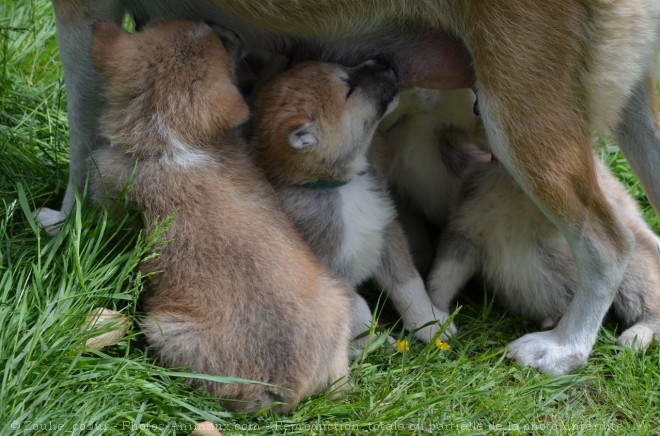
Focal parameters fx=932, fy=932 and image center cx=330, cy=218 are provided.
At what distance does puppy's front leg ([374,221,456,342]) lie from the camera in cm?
436

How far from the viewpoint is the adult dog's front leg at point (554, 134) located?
152 inches

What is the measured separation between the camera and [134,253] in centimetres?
376

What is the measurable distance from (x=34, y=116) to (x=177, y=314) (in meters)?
2.18

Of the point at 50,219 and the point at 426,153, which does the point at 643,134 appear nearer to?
the point at 426,153

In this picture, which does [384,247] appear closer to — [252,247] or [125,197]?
[252,247]

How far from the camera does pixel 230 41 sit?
4176 mm

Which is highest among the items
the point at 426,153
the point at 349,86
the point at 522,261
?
the point at 349,86

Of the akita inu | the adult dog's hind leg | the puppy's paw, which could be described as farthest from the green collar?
the adult dog's hind leg

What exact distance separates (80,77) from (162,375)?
145cm

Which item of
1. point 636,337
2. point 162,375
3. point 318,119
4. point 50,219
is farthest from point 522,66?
point 50,219

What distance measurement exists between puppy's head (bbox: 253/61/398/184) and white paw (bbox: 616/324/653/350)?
59.8 inches

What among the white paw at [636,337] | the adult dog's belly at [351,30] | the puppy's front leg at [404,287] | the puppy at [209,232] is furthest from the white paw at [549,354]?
the adult dog's belly at [351,30]

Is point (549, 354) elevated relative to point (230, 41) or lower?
lower

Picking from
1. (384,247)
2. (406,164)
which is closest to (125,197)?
(384,247)
